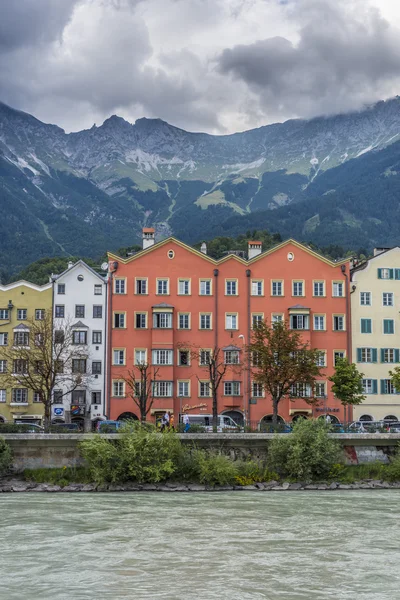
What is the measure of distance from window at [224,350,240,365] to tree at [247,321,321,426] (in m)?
5.03

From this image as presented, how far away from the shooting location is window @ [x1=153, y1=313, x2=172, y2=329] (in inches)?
3140

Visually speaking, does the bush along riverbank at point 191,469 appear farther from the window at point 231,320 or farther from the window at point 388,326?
the window at point 388,326

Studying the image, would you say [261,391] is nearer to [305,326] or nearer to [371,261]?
[305,326]

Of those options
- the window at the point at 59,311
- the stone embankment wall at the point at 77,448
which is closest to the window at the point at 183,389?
the window at the point at 59,311

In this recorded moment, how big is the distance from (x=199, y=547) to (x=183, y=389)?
4756 cm

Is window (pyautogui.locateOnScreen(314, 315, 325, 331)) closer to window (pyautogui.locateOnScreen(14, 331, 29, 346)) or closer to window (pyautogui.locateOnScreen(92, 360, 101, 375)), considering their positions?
window (pyautogui.locateOnScreen(92, 360, 101, 375))

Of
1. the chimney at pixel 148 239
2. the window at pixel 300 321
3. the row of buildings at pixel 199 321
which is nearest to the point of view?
the row of buildings at pixel 199 321

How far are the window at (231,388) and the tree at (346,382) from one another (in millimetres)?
8554

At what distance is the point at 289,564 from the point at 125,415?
51049 millimetres

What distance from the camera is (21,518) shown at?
128ft

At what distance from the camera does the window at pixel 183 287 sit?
81.2m

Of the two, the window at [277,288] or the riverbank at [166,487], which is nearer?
the riverbank at [166,487]

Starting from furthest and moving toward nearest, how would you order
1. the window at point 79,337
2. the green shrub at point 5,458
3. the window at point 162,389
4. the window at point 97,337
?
1. the window at point 97,337
2. the window at point 79,337
3. the window at point 162,389
4. the green shrub at point 5,458

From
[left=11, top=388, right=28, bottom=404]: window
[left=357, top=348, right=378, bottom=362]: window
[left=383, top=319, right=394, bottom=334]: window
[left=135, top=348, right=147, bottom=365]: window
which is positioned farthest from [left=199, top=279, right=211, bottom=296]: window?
[left=11, top=388, right=28, bottom=404]: window
